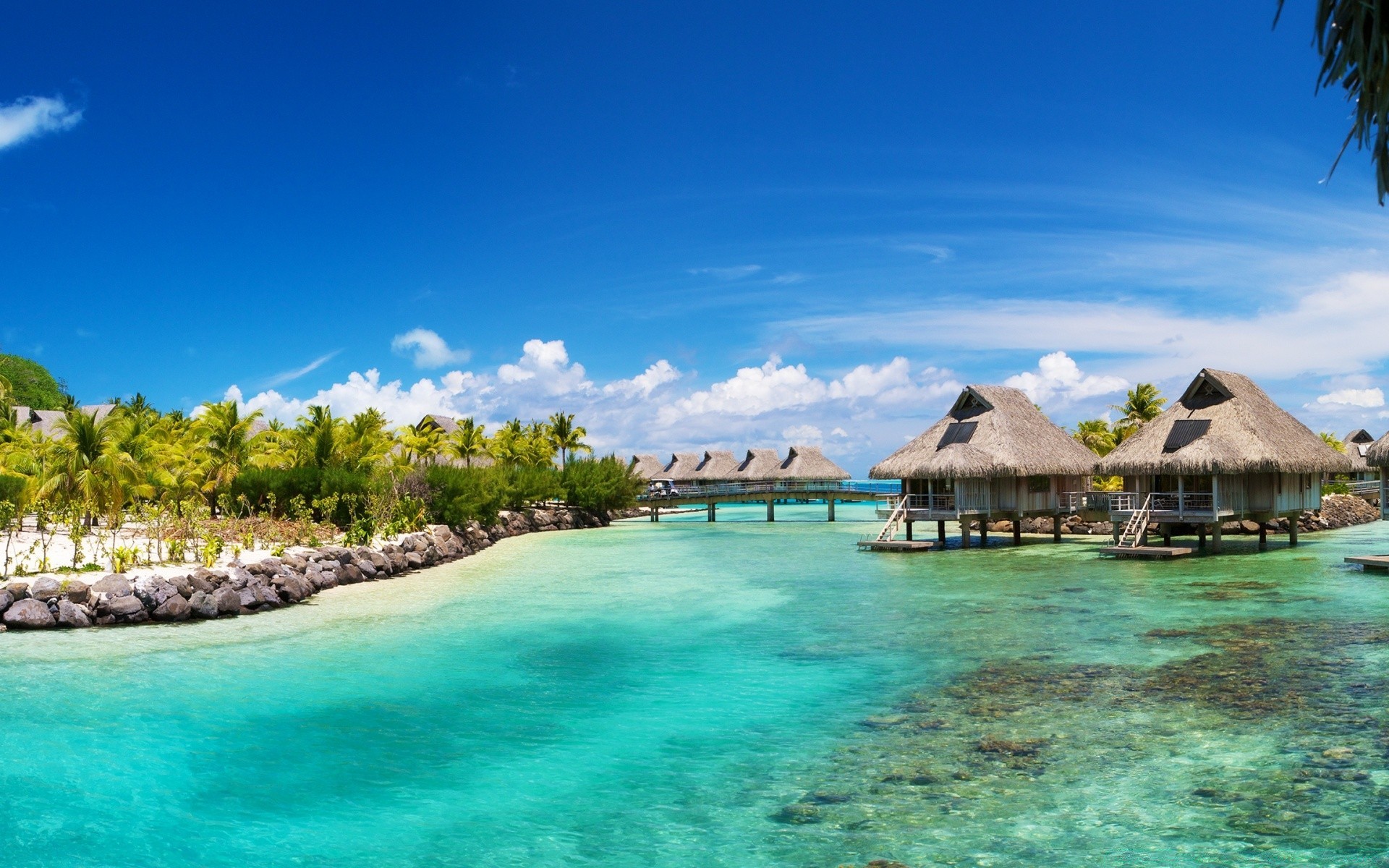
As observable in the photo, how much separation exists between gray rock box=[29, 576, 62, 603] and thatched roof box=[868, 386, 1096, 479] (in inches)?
774

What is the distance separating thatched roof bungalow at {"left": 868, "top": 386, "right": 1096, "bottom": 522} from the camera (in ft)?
86.2

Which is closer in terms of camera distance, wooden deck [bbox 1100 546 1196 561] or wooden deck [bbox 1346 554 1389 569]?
wooden deck [bbox 1346 554 1389 569]

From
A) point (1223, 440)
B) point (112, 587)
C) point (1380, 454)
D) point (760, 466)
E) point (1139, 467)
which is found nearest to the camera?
point (112, 587)

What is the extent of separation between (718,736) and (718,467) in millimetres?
45825

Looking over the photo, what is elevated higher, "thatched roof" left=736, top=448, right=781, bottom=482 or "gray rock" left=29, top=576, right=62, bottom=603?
"thatched roof" left=736, top=448, right=781, bottom=482

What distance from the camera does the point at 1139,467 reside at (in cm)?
2397

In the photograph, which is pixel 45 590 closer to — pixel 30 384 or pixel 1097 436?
pixel 1097 436

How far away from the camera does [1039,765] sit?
748 centimetres

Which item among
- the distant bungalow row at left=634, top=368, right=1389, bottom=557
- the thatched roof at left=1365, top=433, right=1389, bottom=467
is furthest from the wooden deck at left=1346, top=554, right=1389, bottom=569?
the thatched roof at left=1365, top=433, right=1389, bottom=467

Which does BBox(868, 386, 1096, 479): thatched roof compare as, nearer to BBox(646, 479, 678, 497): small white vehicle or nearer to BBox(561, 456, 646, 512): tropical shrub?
BBox(561, 456, 646, 512): tropical shrub

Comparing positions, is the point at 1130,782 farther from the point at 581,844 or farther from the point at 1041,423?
the point at 1041,423

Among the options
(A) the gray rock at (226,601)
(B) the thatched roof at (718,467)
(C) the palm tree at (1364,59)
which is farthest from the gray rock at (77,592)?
(B) the thatched roof at (718,467)

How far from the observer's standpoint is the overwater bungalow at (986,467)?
26.3 meters

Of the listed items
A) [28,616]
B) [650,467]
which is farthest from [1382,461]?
[650,467]
